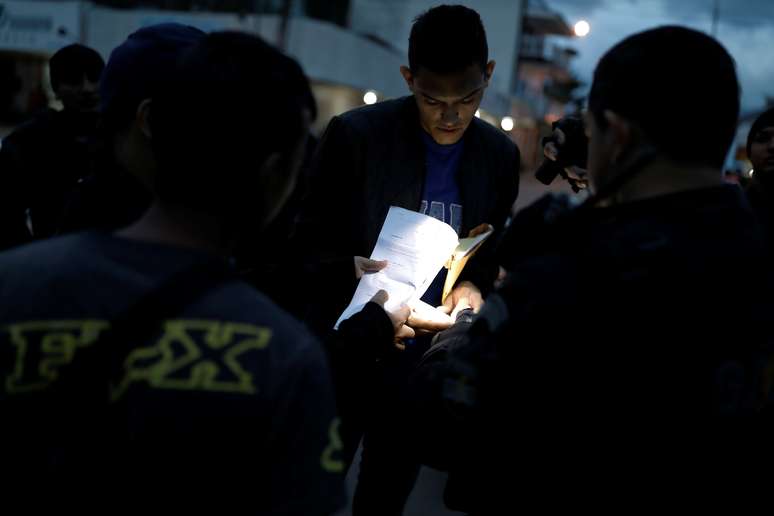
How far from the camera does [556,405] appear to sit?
4.20 ft

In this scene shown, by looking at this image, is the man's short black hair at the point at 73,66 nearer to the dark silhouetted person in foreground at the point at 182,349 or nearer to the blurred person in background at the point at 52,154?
the blurred person in background at the point at 52,154

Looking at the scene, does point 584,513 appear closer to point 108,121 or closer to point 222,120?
point 222,120

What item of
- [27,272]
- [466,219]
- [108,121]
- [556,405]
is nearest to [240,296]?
[27,272]

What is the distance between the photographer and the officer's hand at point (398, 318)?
1.97 meters

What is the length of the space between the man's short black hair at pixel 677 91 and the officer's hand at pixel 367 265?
1.05 m

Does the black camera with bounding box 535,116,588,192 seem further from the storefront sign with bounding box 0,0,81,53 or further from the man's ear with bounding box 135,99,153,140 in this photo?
the storefront sign with bounding box 0,0,81,53

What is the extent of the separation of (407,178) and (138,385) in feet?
4.88

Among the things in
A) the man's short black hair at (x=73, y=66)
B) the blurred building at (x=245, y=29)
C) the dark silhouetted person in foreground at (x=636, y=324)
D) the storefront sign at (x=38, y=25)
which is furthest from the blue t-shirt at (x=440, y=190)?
the storefront sign at (x=38, y=25)

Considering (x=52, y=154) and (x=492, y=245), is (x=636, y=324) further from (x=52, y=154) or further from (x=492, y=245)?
(x=52, y=154)

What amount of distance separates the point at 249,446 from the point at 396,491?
4.56ft

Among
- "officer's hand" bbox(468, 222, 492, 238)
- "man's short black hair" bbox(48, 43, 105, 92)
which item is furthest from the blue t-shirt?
"man's short black hair" bbox(48, 43, 105, 92)

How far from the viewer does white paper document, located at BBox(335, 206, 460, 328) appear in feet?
7.30

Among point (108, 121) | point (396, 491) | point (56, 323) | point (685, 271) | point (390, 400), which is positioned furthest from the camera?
point (396, 491)

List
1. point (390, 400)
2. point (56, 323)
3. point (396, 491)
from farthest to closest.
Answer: point (396, 491)
point (390, 400)
point (56, 323)
